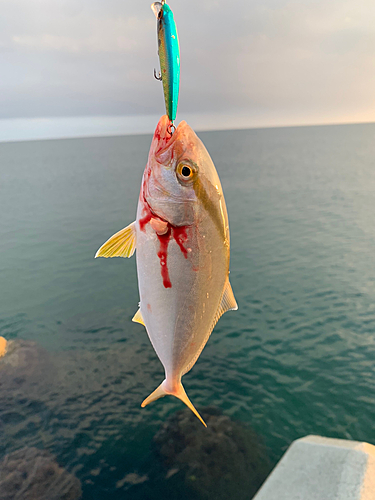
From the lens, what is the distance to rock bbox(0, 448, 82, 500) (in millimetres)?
12250

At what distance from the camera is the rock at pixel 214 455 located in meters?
12.4

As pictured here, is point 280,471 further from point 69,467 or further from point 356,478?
point 69,467

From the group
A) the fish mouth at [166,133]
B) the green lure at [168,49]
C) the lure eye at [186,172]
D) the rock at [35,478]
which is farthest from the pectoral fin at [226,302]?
the rock at [35,478]

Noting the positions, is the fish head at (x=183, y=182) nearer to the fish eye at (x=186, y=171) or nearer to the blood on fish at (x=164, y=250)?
the fish eye at (x=186, y=171)

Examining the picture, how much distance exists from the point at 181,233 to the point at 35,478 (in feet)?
46.0

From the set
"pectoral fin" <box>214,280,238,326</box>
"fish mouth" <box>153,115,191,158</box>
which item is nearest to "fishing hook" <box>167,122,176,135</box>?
"fish mouth" <box>153,115,191,158</box>

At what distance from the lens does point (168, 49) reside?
2590mm

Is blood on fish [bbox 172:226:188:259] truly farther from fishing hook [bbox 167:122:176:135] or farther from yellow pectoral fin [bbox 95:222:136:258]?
fishing hook [bbox 167:122:176:135]

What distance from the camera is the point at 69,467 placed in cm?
1335

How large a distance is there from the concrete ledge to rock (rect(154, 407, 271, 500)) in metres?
2.65

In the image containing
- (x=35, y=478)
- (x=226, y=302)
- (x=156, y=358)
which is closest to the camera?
(x=226, y=302)

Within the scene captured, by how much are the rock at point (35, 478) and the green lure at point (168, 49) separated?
546 inches

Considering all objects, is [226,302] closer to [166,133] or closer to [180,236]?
[180,236]

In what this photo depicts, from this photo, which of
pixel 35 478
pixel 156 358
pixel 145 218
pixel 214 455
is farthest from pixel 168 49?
pixel 156 358
